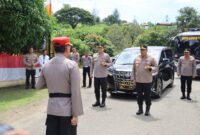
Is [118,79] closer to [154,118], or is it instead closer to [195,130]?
[154,118]

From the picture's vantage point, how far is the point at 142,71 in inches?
441

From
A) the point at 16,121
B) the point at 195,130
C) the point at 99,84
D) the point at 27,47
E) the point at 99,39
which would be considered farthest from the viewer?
the point at 99,39

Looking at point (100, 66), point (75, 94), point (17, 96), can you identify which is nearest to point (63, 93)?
point (75, 94)

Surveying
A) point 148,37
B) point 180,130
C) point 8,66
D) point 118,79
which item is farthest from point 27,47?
point 148,37

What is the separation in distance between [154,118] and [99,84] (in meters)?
2.30

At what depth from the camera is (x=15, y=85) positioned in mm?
17984

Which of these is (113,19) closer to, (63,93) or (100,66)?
(100,66)

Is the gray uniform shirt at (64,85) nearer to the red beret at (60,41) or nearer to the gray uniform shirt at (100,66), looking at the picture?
the red beret at (60,41)

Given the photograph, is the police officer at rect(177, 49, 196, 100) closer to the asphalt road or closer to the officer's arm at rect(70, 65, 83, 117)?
the asphalt road

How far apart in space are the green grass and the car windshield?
2860mm

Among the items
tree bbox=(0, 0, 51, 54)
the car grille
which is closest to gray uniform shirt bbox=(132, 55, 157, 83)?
the car grille

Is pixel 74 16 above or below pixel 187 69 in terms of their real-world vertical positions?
above

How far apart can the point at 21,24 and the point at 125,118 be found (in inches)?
289

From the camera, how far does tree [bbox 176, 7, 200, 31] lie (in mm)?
54406
